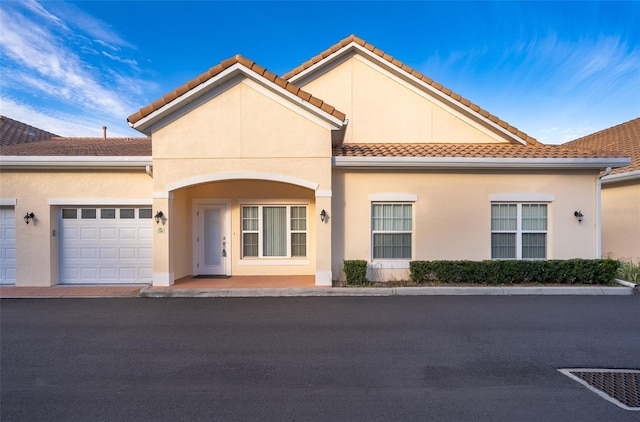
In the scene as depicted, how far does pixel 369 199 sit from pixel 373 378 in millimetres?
6027

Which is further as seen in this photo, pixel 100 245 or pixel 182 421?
pixel 100 245

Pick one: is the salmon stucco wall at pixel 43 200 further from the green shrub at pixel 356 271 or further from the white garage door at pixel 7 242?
the green shrub at pixel 356 271

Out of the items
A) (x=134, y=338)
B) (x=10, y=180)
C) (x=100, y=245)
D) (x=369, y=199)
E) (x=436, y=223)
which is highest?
(x=10, y=180)

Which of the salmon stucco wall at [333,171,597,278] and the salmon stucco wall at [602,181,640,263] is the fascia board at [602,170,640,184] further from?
the salmon stucco wall at [333,171,597,278]

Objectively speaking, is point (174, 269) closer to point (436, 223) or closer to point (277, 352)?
point (277, 352)

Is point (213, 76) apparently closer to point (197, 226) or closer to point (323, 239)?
point (197, 226)

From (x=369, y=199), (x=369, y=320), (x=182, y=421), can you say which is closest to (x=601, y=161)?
(x=369, y=199)

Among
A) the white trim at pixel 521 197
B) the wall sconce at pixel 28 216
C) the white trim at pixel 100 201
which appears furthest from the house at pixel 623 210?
the wall sconce at pixel 28 216

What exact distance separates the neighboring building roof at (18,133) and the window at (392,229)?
14.8m

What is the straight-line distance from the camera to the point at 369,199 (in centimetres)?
963

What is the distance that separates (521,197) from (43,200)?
1431cm

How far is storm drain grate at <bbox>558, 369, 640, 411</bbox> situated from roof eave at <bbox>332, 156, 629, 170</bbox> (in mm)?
6112

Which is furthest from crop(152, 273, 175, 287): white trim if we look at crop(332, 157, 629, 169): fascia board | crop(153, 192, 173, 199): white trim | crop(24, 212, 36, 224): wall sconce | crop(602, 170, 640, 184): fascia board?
crop(602, 170, 640, 184): fascia board

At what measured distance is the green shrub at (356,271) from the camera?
29.3 ft
